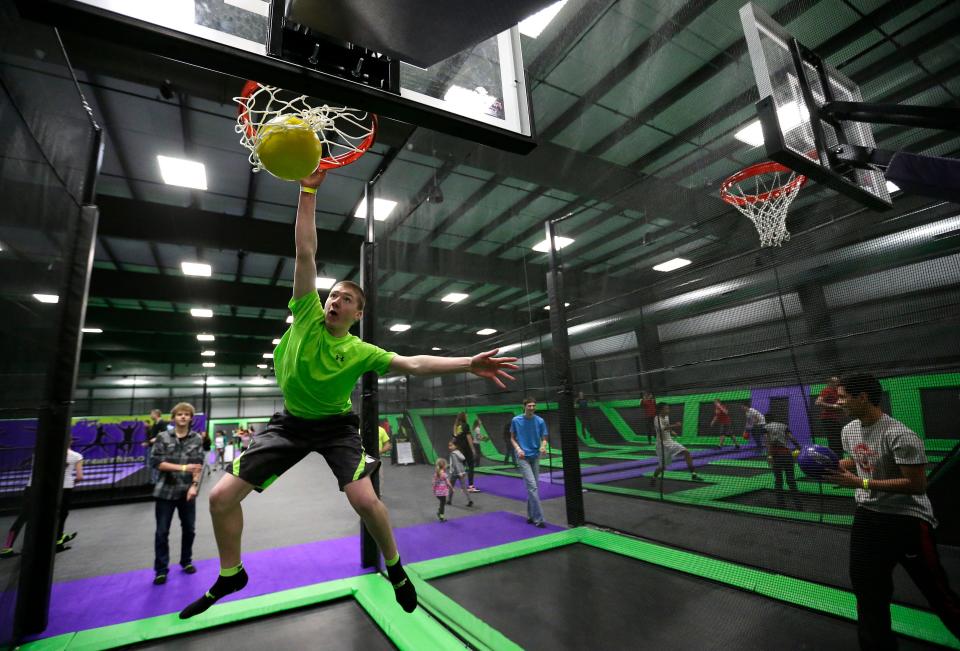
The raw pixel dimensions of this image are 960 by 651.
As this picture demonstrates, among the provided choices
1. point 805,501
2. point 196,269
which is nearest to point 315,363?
point 805,501

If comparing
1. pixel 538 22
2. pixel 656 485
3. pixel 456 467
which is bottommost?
pixel 656 485

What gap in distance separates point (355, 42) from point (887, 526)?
336 centimetres

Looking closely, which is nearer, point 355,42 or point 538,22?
point 355,42

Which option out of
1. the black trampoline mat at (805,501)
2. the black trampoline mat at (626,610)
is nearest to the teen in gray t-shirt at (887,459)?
the black trampoline mat at (805,501)

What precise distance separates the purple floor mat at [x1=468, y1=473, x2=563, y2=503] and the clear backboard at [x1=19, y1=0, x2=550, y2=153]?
5282mm

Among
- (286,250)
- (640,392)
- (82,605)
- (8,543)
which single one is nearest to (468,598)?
(640,392)

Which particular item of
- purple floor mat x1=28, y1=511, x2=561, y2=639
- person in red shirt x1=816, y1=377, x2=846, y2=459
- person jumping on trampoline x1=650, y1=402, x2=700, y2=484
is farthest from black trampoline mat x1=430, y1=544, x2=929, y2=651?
person jumping on trampoline x1=650, y1=402, x2=700, y2=484

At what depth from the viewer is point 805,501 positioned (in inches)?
132

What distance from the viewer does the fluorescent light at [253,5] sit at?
1739mm

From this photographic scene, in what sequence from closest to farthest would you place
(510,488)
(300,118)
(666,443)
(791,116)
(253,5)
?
(253,5)
(300,118)
(791,116)
(666,443)
(510,488)

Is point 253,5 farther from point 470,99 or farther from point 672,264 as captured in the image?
point 672,264

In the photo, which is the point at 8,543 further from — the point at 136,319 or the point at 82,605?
the point at 136,319

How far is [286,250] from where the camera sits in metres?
7.58

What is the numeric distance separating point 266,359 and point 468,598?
22.4m
